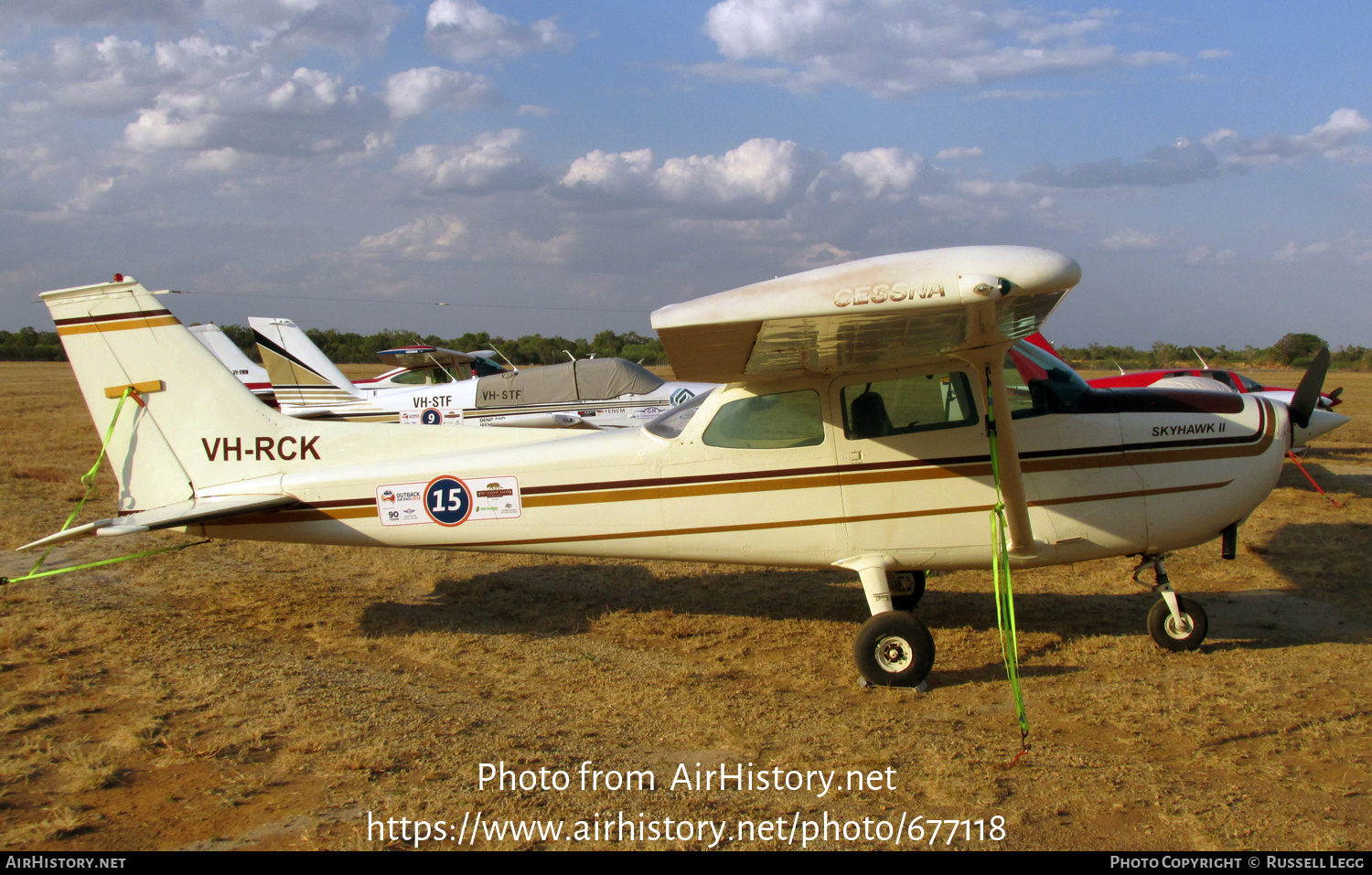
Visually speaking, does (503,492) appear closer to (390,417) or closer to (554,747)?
(554,747)

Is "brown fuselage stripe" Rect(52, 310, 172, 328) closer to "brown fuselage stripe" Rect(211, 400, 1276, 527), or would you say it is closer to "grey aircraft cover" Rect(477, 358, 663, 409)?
"brown fuselage stripe" Rect(211, 400, 1276, 527)

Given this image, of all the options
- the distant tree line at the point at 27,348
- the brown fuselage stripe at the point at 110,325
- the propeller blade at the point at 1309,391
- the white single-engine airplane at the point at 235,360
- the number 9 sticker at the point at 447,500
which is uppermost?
the distant tree line at the point at 27,348

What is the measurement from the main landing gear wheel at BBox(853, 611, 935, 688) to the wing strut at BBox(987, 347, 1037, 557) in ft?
2.68

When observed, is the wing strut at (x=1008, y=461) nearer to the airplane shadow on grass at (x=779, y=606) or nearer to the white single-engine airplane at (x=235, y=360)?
the airplane shadow on grass at (x=779, y=606)

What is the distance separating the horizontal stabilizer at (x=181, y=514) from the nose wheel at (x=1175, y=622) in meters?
5.66

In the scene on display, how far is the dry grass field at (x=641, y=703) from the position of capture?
129 inches

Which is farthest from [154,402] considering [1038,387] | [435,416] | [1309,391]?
[435,416]

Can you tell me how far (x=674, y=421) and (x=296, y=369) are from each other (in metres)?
13.8

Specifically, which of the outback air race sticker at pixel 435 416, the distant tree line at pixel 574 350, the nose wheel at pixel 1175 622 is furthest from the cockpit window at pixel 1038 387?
the distant tree line at pixel 574 350

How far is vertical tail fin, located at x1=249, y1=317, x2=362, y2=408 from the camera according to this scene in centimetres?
1628

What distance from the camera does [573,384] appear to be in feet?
46.0

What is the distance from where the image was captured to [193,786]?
3467mm

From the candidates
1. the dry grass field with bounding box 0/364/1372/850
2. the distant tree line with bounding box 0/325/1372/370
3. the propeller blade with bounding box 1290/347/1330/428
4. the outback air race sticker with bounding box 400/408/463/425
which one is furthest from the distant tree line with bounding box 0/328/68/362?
the propeller blade with bounding box 1290/347/1330/428
